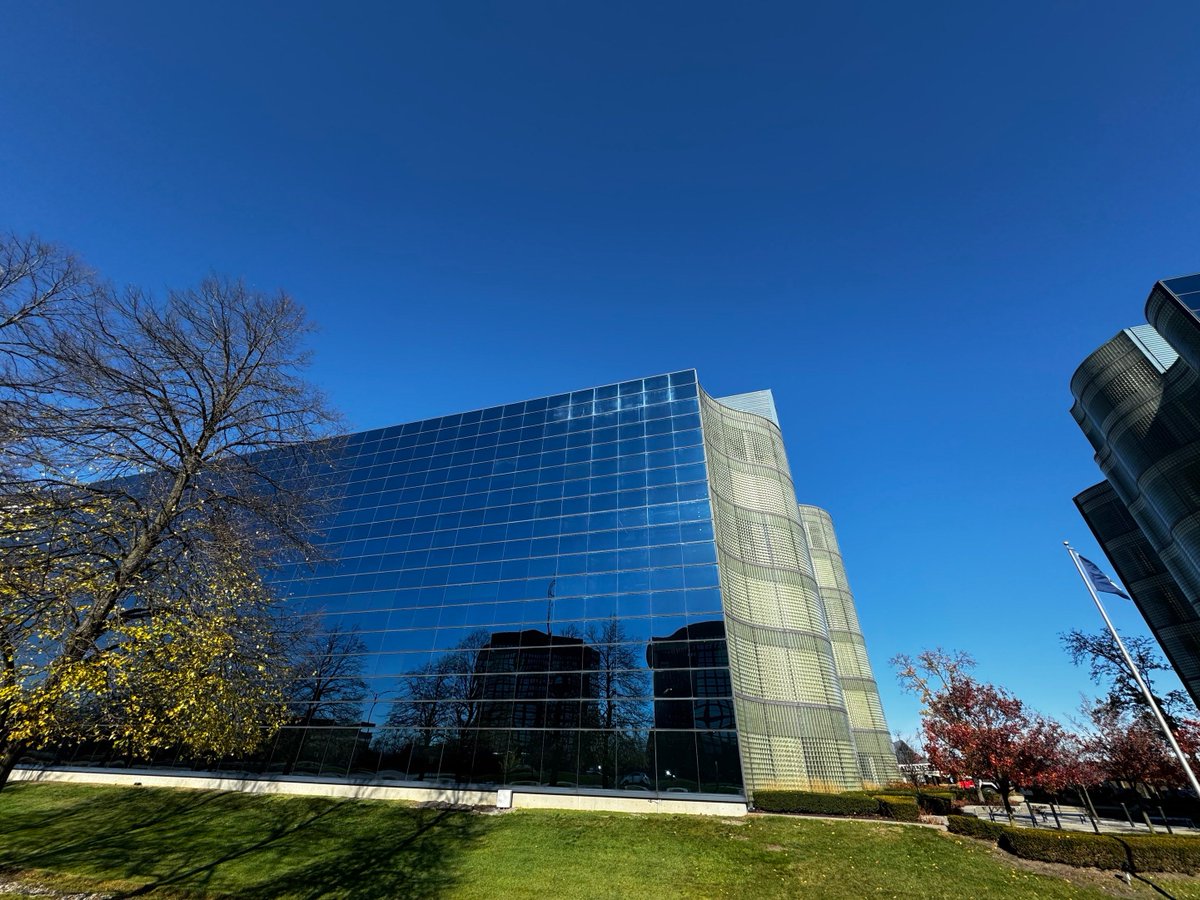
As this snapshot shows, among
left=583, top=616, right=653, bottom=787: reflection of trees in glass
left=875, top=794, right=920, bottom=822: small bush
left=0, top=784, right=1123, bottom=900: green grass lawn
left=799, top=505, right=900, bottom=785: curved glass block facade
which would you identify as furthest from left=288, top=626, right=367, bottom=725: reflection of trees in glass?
left=799, top=505, right=900, bottom=785: curved glass block facade

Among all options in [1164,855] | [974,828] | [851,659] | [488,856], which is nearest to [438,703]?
[488,856]

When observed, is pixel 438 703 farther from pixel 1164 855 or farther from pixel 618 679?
pixel 1164 855

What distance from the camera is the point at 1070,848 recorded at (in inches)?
570

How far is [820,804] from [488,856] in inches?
521

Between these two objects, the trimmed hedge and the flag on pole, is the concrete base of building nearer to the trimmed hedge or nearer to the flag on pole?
the trimmed hedge

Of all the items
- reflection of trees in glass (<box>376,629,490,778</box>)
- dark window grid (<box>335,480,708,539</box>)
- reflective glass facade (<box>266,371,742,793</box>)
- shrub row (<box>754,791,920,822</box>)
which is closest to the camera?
shrub row (<box>754,791,920,822</box>)

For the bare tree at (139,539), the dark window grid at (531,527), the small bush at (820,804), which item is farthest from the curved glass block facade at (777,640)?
the bare tree at (139,539)

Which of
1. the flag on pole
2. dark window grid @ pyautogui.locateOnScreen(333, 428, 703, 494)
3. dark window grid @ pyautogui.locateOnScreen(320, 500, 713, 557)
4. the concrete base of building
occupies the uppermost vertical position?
dark window grid @ pyautogui.locateOnScreen(333, 428, 703, 494)

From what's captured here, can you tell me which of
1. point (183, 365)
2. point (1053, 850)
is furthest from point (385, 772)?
point (1053, 850)

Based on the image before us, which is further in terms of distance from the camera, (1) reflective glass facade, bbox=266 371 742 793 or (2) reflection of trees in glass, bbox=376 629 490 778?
(2) reflection of trees in glass, bbox=376 629 490 778

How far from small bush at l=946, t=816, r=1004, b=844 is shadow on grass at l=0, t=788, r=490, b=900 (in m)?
17.5

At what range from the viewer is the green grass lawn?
1306cm

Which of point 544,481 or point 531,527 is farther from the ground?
point 544,481

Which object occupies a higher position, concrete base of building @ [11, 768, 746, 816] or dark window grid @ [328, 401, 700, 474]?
dark window grid @ [328, 401, 700, 474]
